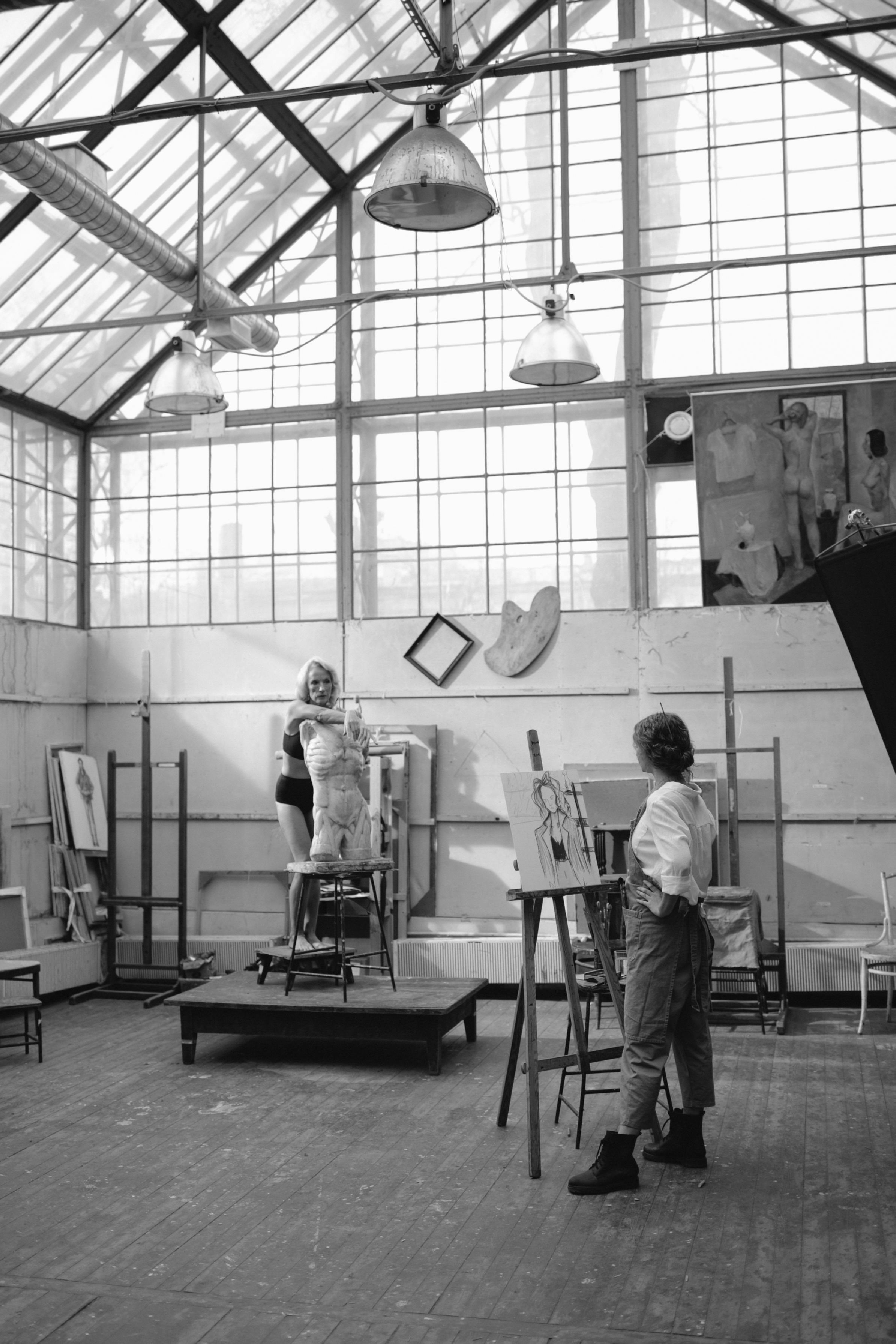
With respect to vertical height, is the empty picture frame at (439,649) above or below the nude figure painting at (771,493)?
below

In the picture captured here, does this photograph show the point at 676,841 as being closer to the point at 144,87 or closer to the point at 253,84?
the point at 144,87

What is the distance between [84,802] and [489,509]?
3.79 m

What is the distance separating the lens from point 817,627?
28.8 feet

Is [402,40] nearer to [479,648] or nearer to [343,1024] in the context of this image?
[479,648]

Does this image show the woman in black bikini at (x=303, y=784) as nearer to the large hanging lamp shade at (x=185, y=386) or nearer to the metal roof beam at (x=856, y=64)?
the large hanging lamp shade at (x=185, y=386)

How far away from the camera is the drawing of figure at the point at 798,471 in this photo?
29.0ft

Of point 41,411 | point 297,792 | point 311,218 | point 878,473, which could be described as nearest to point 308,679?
point 297,792

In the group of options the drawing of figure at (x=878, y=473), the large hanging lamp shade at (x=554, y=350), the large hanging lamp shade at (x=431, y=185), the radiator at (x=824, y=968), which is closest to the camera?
the large hanging lamp shade at (x=431, y=185)

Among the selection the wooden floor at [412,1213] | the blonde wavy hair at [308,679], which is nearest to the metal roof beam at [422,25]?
the blonde wavy hair at [308,679]

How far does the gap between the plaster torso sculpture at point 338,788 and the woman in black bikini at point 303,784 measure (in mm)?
81

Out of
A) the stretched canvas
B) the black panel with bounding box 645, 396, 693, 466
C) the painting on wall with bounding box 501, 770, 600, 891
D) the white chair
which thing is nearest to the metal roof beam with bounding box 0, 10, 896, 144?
the painting on wall with bounding box 501, 770, 600, 891

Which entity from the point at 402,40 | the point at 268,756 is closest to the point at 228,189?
the point at 402,40

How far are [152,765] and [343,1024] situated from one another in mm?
3352

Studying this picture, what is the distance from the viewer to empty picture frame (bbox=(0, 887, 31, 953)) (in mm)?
→ 8625
